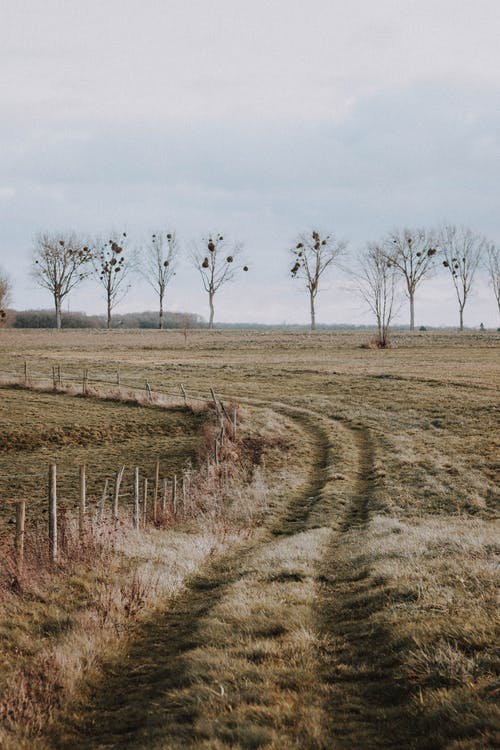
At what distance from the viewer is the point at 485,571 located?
1042 cm

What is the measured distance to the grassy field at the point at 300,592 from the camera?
6.27 meters

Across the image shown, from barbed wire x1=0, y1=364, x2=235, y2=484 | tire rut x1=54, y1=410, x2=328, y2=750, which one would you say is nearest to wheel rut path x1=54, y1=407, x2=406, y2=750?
tire rut x1=54, y1=410, x2=328, y2=750

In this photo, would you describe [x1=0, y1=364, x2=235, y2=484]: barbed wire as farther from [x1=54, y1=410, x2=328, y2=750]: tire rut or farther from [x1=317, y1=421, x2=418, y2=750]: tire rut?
[x1=54, y1=410, x2=328, y2=750]: tire rut

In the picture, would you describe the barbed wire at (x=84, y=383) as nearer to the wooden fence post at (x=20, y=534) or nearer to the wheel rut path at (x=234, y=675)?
the wooden fence post at (x=20, y=534)

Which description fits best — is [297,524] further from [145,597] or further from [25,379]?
[25,379]

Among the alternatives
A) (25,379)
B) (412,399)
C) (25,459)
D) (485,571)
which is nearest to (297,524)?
(485,571)

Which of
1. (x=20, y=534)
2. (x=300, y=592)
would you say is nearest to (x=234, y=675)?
(x=300, y=592)

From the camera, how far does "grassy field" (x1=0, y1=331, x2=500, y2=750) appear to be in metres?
6.27

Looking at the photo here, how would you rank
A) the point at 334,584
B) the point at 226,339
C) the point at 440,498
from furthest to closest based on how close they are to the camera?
the point at 226,339, the point at 440,498, the point at 334,584

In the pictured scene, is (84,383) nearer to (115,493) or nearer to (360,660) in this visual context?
(115,493)

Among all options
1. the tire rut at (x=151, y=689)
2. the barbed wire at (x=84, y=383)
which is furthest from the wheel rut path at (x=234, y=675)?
the barbed wire at (x=84, y=383)

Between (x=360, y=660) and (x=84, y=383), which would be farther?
(x=84, y=383)

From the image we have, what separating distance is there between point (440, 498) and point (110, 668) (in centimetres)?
1505

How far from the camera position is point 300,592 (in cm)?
1055
